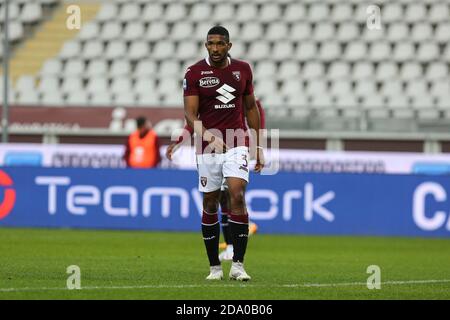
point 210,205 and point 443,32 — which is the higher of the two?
point 443,32

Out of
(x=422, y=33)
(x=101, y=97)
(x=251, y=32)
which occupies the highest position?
(x=251, y=32)

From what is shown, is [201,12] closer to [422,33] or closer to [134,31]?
[134,31]

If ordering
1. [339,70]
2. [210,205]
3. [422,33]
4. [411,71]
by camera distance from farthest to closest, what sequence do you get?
[422,33], [339,70], [411,71], [210,205]

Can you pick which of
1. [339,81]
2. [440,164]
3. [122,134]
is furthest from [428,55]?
[122,134]

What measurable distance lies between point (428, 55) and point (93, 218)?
9.77 m

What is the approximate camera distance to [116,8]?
2697cm

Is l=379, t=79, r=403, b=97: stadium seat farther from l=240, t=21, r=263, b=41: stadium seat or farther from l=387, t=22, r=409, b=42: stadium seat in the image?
l=240, t=21, r=263, b=41: stadium seat

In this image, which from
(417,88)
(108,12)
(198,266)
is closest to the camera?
(198,266)

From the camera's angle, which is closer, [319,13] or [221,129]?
[221,129]

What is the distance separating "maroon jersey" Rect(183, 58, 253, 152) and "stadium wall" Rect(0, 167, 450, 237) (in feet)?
27.4

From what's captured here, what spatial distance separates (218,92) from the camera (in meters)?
9.60

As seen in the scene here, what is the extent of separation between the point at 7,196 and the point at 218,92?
9.50 m

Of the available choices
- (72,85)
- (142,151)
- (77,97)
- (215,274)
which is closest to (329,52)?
(77,97)

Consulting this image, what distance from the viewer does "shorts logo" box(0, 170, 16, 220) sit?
59.6 ft
